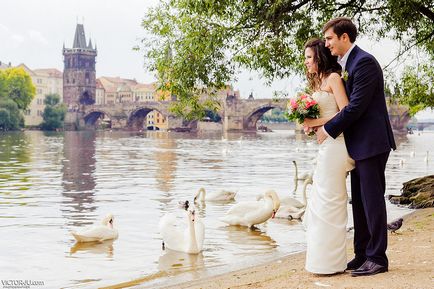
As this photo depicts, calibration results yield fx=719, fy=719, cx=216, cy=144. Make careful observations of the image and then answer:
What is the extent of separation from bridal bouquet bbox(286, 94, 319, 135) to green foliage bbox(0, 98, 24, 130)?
3430 inches

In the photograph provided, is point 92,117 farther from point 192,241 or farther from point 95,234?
point 192,241

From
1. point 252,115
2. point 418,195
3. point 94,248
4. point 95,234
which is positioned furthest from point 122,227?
point 252,115

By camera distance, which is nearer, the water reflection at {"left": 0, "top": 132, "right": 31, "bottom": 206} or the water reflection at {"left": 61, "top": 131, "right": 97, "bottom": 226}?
the water reflection at {"left": 61, "top": 131, "right": 97, "bottom": 226}

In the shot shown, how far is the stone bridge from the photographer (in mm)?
116188

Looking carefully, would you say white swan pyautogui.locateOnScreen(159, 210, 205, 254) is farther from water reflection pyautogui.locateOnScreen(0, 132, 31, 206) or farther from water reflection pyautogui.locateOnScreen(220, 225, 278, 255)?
water reflection pyautogui.locateOnScreen(0, 132, 31, 206)

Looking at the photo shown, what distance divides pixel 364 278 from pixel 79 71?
160m

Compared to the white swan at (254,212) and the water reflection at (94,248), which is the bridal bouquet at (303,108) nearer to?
the water reflection at (94,248)

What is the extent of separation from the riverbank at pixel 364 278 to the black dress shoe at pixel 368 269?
0.14 ft

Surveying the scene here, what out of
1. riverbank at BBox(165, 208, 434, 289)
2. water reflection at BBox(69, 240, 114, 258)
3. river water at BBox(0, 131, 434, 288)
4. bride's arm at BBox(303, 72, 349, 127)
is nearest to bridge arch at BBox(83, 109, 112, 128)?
river water at BBox(0, 131, 434, 288)

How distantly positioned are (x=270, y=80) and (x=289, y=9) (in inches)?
66.8

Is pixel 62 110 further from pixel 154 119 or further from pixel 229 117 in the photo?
pixel 154 119

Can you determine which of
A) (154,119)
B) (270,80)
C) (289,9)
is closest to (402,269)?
(289,9)

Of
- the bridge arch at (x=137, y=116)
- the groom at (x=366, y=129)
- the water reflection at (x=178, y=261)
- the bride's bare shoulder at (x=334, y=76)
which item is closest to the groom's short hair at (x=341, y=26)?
the groom at (x=366, y=129)

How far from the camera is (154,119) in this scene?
539ft
